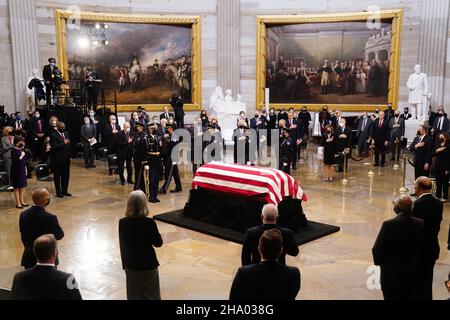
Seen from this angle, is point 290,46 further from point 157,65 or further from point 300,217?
point 300,217

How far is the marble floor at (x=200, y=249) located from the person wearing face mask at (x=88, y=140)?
2871mm

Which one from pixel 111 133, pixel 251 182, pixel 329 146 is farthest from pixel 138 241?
pixel 111 133

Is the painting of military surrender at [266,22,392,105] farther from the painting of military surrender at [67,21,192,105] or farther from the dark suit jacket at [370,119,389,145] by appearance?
the dark suit jacket at [370,119,389,145]

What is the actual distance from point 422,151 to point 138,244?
8.04 metres

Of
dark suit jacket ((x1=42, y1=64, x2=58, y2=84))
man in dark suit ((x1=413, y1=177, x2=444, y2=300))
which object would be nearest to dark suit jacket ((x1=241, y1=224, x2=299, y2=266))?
man in dark suit ((x1=413, y1=177, x2=444, y2=300))

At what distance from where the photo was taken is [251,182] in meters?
8.48

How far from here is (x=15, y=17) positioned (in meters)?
18.2

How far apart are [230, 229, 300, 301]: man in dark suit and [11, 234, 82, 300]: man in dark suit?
1.20 m

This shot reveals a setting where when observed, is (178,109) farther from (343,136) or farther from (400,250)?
(400,250)

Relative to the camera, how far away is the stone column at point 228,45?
2152 cm

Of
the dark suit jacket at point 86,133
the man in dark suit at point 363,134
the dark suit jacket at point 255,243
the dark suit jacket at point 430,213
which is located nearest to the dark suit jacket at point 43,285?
the dark suit jacket at point 255,243

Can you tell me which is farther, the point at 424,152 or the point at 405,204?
the point at 424,152

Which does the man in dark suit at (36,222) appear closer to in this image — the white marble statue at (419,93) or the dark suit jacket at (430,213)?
the dark suit jacket at (430,213)

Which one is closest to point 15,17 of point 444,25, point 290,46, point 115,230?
point 290,46
